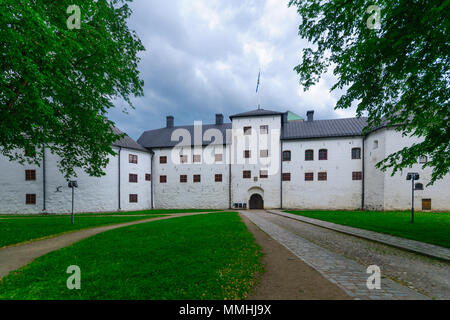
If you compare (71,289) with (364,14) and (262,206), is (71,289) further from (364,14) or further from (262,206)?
(262,206)

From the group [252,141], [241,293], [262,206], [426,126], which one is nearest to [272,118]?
[252,141]

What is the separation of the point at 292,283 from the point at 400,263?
140 inches

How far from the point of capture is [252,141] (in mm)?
28953

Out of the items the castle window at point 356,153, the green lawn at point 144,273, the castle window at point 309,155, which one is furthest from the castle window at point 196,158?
the green lawn at point 144,273

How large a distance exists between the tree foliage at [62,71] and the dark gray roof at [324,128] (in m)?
22.1

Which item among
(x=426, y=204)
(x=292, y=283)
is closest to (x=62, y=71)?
(x=292, y=283)

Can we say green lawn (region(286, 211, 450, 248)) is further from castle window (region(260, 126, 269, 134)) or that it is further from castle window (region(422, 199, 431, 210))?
castle window (region(260, 126, 269, 134))

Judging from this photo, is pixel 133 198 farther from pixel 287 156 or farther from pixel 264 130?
pixel 287 156

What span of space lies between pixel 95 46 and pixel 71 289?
10.1 meters

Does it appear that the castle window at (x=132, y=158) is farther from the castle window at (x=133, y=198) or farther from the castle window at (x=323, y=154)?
the castle window at (x=323, y=154)

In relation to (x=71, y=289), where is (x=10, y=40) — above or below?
above

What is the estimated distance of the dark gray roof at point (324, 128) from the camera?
1077 inches

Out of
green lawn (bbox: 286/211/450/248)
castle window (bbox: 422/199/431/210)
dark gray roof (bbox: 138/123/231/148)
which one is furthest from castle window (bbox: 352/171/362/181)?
dark gray roof (bbox: 138/123/231/148)

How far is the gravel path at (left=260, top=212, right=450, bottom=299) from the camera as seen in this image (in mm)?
4086
